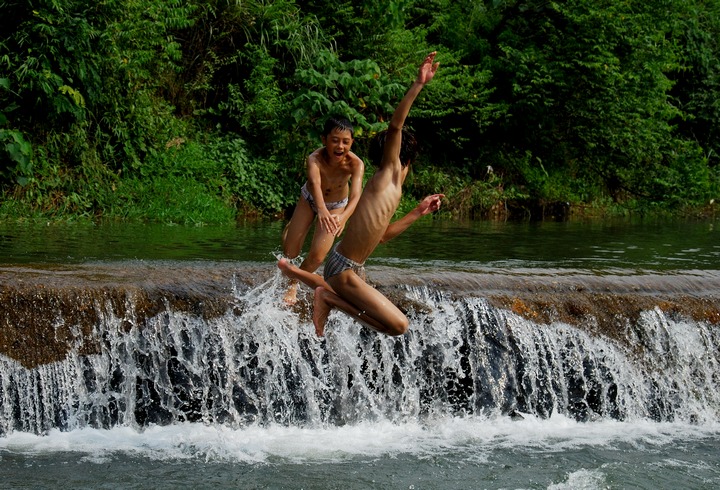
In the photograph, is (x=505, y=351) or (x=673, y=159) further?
(x=673, y=159)

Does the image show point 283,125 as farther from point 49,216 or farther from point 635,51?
point 635,51

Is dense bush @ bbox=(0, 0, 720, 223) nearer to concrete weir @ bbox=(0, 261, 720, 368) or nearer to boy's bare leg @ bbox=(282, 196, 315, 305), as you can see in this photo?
concrete weir @ bbox=(0, 261, 720, 368)

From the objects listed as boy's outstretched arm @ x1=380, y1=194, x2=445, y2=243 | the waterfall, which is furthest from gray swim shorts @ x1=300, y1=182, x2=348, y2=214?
boy's outstretched arm @ x1=380, y1=194, x2=445, y2=243

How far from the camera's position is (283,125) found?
57.6 ft

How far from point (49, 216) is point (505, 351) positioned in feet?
28.2

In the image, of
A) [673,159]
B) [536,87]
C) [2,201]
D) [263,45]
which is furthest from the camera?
[673,159]

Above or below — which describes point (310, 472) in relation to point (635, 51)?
below

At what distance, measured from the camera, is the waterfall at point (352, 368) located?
7527 mm

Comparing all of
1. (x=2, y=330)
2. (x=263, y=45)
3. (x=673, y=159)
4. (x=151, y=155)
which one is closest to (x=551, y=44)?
(x=673, y=159)

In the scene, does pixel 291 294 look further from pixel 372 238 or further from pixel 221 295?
pixel 372 238

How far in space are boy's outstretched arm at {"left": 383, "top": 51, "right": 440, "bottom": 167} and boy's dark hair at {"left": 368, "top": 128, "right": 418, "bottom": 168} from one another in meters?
0.08

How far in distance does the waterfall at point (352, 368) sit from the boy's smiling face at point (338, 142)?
5.12 feet

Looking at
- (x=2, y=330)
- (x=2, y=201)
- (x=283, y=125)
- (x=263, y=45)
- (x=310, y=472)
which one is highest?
(x=263, y=45)

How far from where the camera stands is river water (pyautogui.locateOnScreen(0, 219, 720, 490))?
628 cm
